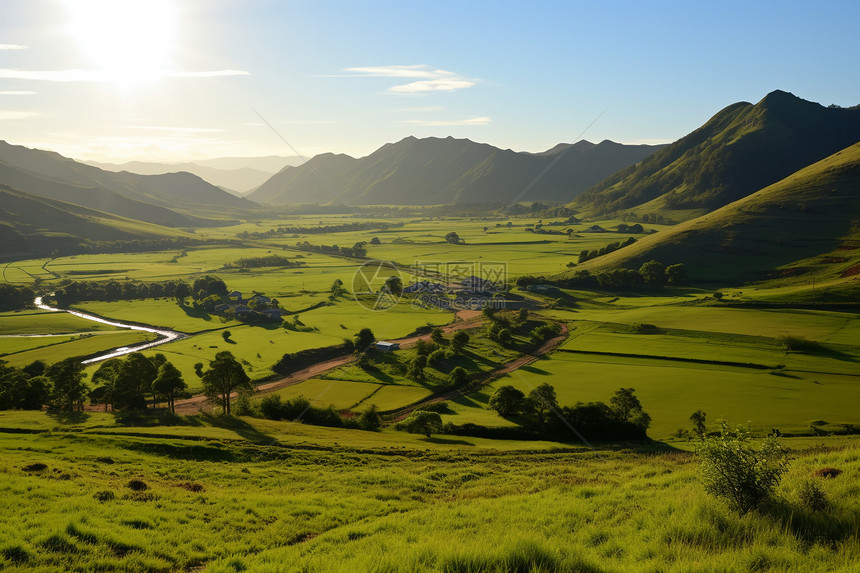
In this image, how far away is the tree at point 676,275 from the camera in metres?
121

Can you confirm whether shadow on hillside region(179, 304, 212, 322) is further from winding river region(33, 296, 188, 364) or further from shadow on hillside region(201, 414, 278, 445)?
shadow on hillside region(201, 414, 278, 445)

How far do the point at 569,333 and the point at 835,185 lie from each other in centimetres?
13610

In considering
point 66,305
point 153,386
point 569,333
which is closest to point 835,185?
point 569,333

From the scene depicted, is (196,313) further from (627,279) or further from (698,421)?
(627,279)


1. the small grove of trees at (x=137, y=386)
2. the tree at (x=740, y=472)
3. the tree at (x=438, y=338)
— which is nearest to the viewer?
the tree at (x=740, y=472)

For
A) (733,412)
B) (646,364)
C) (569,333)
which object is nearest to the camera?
(733,412)

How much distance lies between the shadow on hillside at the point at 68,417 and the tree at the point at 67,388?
640 centimetres

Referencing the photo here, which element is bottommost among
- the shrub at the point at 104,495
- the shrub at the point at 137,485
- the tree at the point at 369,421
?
the tree at the point at 369,421

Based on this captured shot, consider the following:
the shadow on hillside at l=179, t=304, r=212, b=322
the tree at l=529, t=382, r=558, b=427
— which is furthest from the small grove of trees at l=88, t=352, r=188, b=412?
the shadow on hillside at l=179, t=304, r=212, b=322

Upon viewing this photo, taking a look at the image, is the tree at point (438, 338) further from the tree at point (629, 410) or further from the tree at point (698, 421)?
the tree at point (698, 421)

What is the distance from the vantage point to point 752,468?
59.0ft

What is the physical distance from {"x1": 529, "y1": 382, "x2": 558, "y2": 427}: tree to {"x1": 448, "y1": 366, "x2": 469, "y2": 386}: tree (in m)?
10.8

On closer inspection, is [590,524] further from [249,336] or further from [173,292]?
[173,292]

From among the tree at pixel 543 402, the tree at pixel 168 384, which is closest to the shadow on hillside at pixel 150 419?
the tree at pixel 168 384
